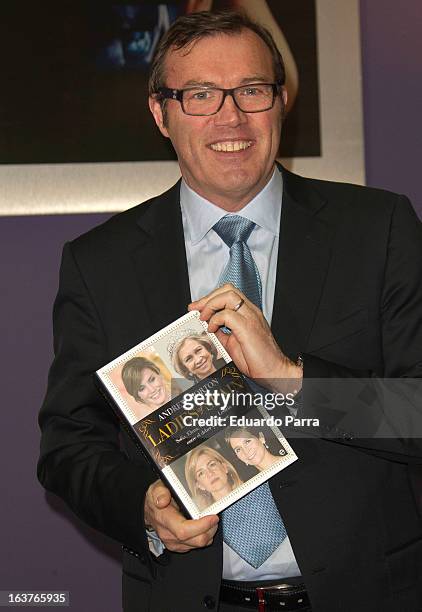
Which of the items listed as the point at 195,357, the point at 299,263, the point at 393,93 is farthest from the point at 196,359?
the point at 393,93

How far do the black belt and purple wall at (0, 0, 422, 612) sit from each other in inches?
44.2

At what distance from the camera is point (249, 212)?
1828mm

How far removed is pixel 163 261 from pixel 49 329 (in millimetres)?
1026

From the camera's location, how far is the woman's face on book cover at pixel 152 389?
153 centimetres

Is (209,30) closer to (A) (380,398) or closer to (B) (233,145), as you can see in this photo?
(B) (233,145)

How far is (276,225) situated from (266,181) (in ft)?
0.30

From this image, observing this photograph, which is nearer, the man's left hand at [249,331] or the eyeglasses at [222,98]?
the man's left hand at [249,331]

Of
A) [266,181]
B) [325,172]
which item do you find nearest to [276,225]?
[266,181]

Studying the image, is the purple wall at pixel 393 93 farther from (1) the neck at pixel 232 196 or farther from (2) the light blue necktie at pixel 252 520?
(2) the light blue necktie at pixel 252 520

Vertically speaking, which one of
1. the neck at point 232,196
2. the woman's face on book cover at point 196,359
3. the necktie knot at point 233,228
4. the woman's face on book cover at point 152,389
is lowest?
the woman's face on book cover at point 152,389

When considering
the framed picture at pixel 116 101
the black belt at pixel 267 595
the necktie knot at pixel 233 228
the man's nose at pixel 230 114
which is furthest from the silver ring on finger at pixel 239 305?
the framed picture at pixel 116 101

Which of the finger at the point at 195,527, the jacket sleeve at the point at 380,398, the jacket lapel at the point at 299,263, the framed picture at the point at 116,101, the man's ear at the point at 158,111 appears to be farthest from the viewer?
the framed picture at the point at 116,101

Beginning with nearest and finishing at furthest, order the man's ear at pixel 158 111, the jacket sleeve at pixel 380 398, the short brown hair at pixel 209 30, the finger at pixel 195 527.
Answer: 1. the finger at pixel 195 527
2. the jacket sleeve at pixel 380 398
3. the short brown hair at pixel 209 30
4. the man's ear at pixel 158 111

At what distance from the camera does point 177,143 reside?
1.86 metres
